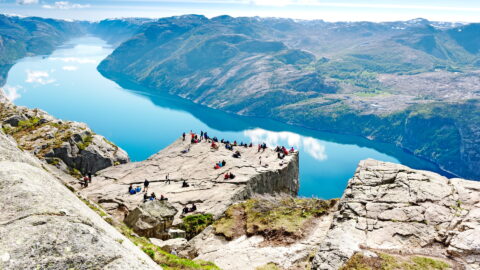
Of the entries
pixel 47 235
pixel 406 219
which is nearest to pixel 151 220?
pixel 47 235

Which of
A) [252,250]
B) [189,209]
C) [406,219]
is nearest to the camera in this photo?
[406,219]

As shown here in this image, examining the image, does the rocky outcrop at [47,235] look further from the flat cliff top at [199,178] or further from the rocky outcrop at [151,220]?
the flat cliff top at [199,178]

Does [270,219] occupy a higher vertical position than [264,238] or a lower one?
higher

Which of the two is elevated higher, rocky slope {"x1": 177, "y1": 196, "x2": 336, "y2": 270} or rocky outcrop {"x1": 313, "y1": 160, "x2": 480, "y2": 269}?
rocky outcrop {"x1": 313, "y1": 160, "x2": 480, "y2": 269}

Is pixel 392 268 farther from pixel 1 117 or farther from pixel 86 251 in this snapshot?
pixel 1 117

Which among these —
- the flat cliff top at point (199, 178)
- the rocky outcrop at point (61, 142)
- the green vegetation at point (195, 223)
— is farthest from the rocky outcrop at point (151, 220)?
the rocky outcrop at point (61, 142)

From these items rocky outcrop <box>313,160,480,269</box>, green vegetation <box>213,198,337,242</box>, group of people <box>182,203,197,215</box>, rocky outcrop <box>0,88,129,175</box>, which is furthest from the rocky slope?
rocky outcrop <box>0,88,129,175</box>

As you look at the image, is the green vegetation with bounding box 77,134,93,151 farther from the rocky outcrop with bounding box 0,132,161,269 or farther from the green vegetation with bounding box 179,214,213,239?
the rocky outcrop with bounding box 0,132,161,269

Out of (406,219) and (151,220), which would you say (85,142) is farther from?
(406,219)
